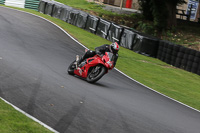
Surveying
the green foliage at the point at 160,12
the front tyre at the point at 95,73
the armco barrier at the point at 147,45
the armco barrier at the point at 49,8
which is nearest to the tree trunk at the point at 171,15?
the green foliage at the point at 160,12

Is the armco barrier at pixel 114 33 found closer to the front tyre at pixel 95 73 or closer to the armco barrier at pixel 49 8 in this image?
the armco barrier at pixel 49 8

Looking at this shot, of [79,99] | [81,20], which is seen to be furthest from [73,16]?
[79,99]

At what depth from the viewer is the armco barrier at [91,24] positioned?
2850 centimetres

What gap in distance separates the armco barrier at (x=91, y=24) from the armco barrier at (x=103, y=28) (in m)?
0.33

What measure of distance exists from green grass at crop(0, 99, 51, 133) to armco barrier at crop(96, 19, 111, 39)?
832 inches

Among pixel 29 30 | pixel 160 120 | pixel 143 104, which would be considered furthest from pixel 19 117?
pixel 29 30

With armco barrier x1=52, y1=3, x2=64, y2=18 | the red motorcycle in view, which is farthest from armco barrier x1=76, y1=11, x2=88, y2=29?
the red motorcycle

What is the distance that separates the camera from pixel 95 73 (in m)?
11.6

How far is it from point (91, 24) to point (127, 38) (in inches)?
173

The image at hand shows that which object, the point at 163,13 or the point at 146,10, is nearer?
the point at 163,13

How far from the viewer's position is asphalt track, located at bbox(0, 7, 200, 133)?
7234mm

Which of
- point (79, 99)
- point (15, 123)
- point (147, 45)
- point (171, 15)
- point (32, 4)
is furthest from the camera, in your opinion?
point (32, 4)

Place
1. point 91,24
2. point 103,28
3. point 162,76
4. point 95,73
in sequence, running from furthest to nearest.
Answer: point 91,24
point 103,28
point 162,76
point 95,73

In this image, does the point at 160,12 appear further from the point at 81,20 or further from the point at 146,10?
the point at 81,20
